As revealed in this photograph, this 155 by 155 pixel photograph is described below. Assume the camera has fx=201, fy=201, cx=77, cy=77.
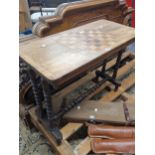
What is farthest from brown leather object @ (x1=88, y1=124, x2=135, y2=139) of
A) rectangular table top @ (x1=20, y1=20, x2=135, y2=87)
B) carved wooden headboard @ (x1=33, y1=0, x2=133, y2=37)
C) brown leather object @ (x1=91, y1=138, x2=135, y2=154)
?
carved wooden headboard @ (x1=33, y1=0, x2=133, y2=37)

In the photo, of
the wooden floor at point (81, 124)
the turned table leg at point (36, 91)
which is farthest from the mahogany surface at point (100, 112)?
the turned table leg at point (36, 91)

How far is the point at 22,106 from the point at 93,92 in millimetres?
489

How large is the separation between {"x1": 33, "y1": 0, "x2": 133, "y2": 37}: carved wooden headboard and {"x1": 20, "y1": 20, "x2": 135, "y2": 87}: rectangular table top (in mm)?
193

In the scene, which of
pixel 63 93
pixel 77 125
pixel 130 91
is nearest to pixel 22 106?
pixel 63 93

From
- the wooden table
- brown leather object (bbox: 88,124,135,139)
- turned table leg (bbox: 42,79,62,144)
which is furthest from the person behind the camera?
brown leather object (bbox: 88,124,135,139)

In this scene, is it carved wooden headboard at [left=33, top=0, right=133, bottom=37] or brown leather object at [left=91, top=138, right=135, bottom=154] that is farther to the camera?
carved wooden headboard at [left=33, top=0, right=133, bottom=37]

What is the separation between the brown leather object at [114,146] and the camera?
105 cm

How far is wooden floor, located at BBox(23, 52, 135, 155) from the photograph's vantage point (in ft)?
3.48

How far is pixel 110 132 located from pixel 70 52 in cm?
53

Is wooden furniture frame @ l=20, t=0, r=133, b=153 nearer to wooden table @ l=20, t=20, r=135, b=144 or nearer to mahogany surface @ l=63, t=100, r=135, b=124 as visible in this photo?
wooden table @ l=20, t=20, r=135, b=144

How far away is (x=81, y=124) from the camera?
1.19 metres

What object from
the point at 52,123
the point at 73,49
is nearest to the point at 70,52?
the point at 73,49

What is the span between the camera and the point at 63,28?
51.6 inches

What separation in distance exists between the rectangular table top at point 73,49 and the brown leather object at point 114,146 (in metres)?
0.44
